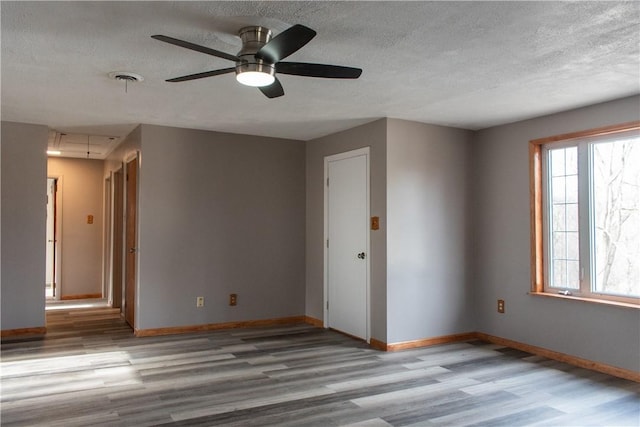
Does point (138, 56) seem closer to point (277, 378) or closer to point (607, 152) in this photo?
point (277, 378)

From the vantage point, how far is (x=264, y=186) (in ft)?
19.7

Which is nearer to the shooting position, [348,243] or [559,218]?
[559,218]

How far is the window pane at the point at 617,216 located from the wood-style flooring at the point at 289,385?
0.81 metres

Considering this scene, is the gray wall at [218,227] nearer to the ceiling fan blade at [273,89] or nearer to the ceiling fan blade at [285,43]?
the ceiling fan blade at [273,89]

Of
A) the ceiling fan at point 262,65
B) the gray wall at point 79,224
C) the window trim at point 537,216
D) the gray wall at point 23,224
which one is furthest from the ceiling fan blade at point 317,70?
the gray wall at point 79,224

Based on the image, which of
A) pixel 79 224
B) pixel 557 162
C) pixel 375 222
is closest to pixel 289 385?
pixel 375 222

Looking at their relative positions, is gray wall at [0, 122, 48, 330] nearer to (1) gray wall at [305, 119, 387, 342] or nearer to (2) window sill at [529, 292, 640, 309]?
(1) gray wall at [305, 119, 387, 342]

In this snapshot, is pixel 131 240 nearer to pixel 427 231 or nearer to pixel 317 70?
pixel 427 231

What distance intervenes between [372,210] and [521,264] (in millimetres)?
1576

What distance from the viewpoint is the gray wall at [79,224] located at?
7.89 metres

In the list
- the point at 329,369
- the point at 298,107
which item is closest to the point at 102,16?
the point at 298,107

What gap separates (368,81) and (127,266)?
404 cm

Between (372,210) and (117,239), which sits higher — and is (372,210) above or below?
above

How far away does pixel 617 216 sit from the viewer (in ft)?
13.8
